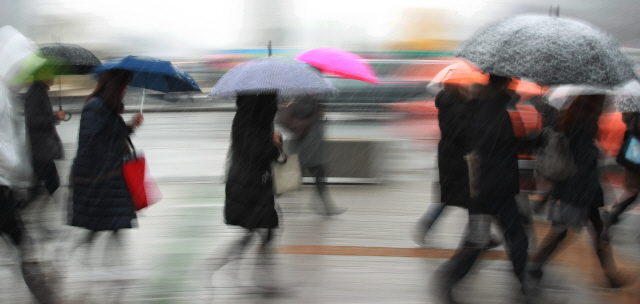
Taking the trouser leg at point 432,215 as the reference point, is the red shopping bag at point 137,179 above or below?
above

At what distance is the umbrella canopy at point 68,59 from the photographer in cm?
445

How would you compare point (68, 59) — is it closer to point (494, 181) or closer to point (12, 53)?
point (12, 53)

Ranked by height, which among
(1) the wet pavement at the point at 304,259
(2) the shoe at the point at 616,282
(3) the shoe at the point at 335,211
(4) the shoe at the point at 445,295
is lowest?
(3) the shoe at the point at 335,211

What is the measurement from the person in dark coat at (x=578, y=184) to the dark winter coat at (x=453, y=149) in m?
0.69

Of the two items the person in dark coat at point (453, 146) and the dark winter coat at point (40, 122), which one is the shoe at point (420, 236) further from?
the dark winter coat at point (40, 122)

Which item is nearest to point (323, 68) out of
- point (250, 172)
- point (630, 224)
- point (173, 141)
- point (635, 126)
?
point (250, 172)

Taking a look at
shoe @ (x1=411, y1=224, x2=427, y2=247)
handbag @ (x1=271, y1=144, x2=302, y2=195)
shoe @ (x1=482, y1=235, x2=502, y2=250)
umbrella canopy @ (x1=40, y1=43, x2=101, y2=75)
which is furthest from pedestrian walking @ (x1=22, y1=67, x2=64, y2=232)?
shoe @ (x1=482, y1=235, x2=502, y2=250)

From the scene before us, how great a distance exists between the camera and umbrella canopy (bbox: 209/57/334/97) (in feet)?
11.9

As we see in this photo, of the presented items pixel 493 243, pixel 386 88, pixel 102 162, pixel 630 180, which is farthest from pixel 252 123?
pixel 386 88

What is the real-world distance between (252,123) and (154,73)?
0.92 meters

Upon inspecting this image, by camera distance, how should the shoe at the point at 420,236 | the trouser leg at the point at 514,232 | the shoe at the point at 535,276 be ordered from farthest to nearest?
the shoe at the point at 420,236 < the shoe at the point at 535,276 < the trouser leg at the point at 514,232

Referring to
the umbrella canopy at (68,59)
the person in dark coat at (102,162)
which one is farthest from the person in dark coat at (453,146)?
the umbrella canopy at (68,59)

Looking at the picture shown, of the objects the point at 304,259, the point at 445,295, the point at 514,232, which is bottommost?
the point at 304,259

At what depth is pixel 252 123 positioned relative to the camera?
371 centimetres
